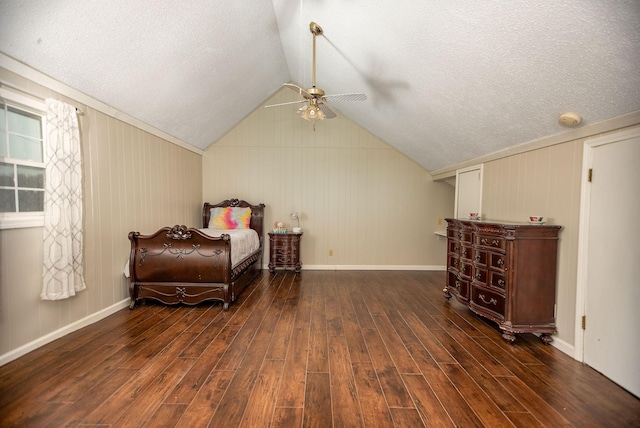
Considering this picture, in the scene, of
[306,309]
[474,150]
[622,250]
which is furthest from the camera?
[474,150]

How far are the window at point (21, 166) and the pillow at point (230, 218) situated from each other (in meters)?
2.83

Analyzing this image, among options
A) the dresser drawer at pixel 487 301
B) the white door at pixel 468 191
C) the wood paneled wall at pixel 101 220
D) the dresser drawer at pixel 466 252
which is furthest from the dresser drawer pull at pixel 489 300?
the wood paneled wall at pixel 101 220

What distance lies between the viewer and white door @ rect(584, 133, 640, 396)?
203cm

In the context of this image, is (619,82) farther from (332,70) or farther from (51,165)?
(51,165)

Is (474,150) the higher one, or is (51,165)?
(474,150)

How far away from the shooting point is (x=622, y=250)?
2.13 metres

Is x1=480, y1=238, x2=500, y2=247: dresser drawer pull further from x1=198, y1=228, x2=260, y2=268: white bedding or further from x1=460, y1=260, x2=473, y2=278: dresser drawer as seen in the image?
x1=198, y1=228, x2=260, y2=268: white bedding

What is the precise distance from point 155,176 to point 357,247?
3.69 metres

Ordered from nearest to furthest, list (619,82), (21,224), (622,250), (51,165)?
(619,82)
(622,250)
(21,224)
(51,165)

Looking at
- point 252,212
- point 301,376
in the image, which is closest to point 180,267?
point 301,376

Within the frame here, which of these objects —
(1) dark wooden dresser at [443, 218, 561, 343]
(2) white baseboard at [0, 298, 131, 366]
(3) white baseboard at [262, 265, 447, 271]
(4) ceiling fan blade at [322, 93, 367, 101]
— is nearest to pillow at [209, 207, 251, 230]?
(3) white baseboard at [262, 265, 447, 271]

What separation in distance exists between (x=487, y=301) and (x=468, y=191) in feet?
6.33

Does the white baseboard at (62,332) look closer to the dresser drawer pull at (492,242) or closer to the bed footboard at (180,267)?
the bed footboard at (180,267)

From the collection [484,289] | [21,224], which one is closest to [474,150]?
[484,289]
